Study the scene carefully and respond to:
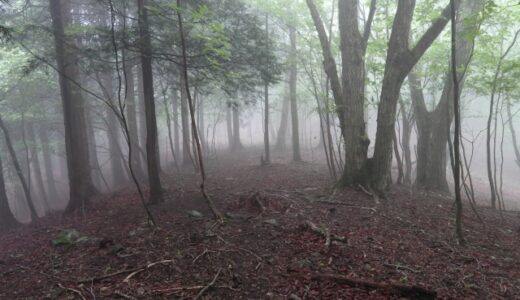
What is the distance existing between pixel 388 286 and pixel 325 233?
189cm

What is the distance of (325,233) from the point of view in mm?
6180

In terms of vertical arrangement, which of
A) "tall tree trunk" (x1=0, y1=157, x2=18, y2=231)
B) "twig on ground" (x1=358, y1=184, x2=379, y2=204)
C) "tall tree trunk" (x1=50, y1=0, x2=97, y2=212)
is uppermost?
"tall tree trunk" (x1=50, y1=0, x2=97, y2=212)

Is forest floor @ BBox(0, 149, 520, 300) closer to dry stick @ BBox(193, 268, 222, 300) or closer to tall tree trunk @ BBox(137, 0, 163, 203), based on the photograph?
dry stick @ BBox(193, 268, 222, 300)

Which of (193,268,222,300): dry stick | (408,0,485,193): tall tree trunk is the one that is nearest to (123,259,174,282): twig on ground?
(193,268,222,300): dry stick

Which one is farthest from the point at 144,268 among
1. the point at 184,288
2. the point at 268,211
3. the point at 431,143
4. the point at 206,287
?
the point at 431,143

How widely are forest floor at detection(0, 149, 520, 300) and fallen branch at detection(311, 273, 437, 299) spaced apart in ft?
0.04

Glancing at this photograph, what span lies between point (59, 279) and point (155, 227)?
2022 millimetres

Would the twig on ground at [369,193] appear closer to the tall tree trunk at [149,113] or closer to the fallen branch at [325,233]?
the fallen branch at [325,233]

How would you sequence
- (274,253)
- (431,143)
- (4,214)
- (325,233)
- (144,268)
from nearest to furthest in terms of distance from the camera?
(144,268) < (274,253) < (325,233) < (4,214) < (431,143)

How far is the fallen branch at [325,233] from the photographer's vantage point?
19.4ft

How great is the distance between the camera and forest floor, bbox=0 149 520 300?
4.57m

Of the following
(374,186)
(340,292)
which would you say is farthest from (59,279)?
(374,186)

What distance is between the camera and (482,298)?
434 cm

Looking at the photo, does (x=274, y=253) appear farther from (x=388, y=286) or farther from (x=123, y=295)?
(x=123, y=295)
